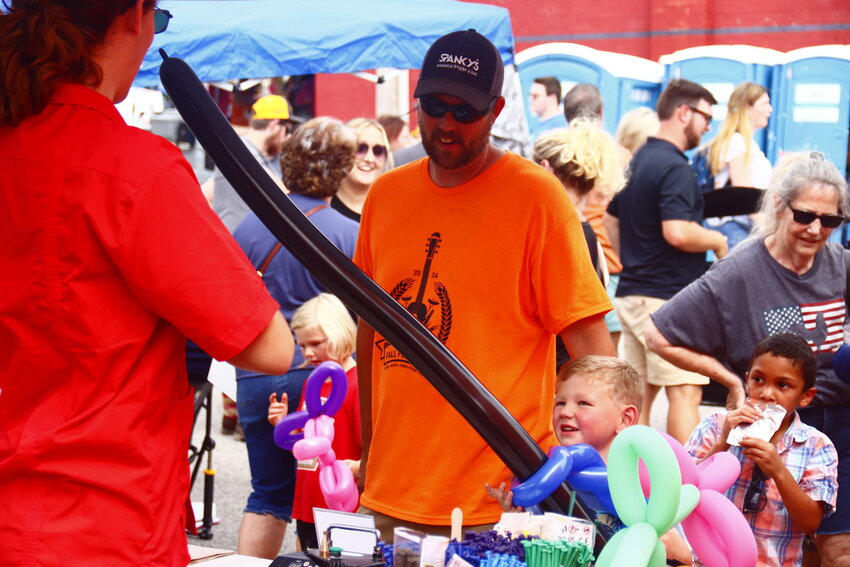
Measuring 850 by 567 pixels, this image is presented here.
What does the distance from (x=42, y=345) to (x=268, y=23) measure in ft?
16.9

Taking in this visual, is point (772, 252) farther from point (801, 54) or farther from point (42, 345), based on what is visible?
point (801, 54)

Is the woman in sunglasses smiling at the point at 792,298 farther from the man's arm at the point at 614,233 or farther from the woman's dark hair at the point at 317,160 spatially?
the man's arm at the point at 614,233

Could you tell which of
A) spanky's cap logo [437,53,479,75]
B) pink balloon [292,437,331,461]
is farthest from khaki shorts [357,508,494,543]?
spanky's cap logo [437,53,479,75]

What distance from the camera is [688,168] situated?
576 centimetres

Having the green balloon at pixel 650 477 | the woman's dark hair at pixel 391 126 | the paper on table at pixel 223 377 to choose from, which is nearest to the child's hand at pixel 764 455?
the green balloon at pixel 650 477

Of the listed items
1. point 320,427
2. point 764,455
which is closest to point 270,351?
point 320,427

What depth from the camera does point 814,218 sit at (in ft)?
11.2

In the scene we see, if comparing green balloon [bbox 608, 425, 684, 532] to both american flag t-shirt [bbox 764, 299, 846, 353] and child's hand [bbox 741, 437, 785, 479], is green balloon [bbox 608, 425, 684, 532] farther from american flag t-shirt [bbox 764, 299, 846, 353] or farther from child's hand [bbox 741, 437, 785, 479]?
american flag t-shirt [bbox 764, 299, 846, 353]

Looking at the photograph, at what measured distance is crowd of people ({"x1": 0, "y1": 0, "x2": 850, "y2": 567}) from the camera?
1691 millimetres

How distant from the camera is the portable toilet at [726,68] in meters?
12.1

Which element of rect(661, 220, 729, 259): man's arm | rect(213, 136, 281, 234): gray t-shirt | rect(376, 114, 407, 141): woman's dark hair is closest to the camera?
rect(661, 220, 729, 259): man's arm

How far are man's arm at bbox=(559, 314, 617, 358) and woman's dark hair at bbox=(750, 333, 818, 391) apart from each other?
0.93 metres

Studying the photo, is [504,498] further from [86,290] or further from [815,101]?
[815,101]

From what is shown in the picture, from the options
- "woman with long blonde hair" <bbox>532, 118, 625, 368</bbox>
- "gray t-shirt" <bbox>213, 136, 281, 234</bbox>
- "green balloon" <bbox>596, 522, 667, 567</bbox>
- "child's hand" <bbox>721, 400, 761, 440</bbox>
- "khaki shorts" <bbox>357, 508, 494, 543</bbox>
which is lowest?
"khaki shorts" <bbox>357, 508, 494, 543</bbox>
